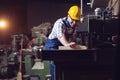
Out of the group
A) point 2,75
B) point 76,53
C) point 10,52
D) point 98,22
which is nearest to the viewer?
point 76,53

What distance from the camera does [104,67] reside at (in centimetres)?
535

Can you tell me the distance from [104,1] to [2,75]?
13.1 ft

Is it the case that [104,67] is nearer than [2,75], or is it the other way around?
[104,67]

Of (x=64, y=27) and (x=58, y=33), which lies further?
(x=64, y=27)

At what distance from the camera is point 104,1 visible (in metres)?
9.66

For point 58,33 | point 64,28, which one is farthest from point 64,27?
point 58,33

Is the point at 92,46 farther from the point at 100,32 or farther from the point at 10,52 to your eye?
the point at 10,52

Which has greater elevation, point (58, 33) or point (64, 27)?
point (64, 27)

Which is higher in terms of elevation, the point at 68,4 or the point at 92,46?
the point at 68,4

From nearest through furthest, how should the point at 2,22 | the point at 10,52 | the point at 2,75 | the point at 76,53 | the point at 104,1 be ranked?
the point at 76,53 < the point at 104,1 < the point at 2,75 < the point at 10,52 < the point at 2,22

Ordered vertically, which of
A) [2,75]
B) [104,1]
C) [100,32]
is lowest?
[2,75]

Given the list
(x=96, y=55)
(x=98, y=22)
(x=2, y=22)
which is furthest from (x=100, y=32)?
(x=2, y=22)

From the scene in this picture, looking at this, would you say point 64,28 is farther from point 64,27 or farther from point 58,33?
point 58,33

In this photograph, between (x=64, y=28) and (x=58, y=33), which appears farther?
(x=64, y=28)
